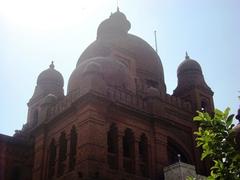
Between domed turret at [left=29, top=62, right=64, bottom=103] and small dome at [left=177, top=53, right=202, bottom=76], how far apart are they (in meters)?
5.67

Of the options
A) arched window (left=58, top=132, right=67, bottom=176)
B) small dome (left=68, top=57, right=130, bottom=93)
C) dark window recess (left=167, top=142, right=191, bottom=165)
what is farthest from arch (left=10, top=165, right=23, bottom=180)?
dark window recess (left=167, top=142, right=191, bottom=165)

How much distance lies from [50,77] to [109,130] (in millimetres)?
7835

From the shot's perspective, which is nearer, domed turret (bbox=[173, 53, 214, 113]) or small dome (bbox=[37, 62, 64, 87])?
domed turret (bbox=[173, 53, 214, 113])

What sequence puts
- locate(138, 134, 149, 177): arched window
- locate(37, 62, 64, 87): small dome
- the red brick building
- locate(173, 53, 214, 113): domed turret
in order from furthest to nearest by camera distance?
1. locate(37, 62, 64, 87): small dome
2. locate(173, 53, 214, 113): domed turret
3. locate(138, 134, 149, 177): arched window
4. the red brick building

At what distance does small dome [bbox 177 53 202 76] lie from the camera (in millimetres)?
18203

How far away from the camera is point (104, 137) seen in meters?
12.3

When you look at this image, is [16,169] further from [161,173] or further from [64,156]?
[161,173]

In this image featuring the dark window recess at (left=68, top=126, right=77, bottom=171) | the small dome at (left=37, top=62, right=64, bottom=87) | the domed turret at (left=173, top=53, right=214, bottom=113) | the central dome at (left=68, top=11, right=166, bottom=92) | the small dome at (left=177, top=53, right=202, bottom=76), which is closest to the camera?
the dark window recess at (left=68, top=126, right=77, bottom=171)

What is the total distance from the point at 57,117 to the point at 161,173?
3931 millimetres

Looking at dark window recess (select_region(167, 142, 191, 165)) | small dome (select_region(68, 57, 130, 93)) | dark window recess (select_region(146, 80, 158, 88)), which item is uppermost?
dark window recess (select_region(146, 80, 158, 88))

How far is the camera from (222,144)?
4387 millimetres

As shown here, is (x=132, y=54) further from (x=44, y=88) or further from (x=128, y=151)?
(x=128, y=151)

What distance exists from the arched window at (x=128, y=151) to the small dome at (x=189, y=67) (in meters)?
5.87

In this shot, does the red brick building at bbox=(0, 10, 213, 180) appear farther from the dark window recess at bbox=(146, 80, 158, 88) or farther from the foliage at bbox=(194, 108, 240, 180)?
the foliage at bbox=(194, 108, 240, 180)
